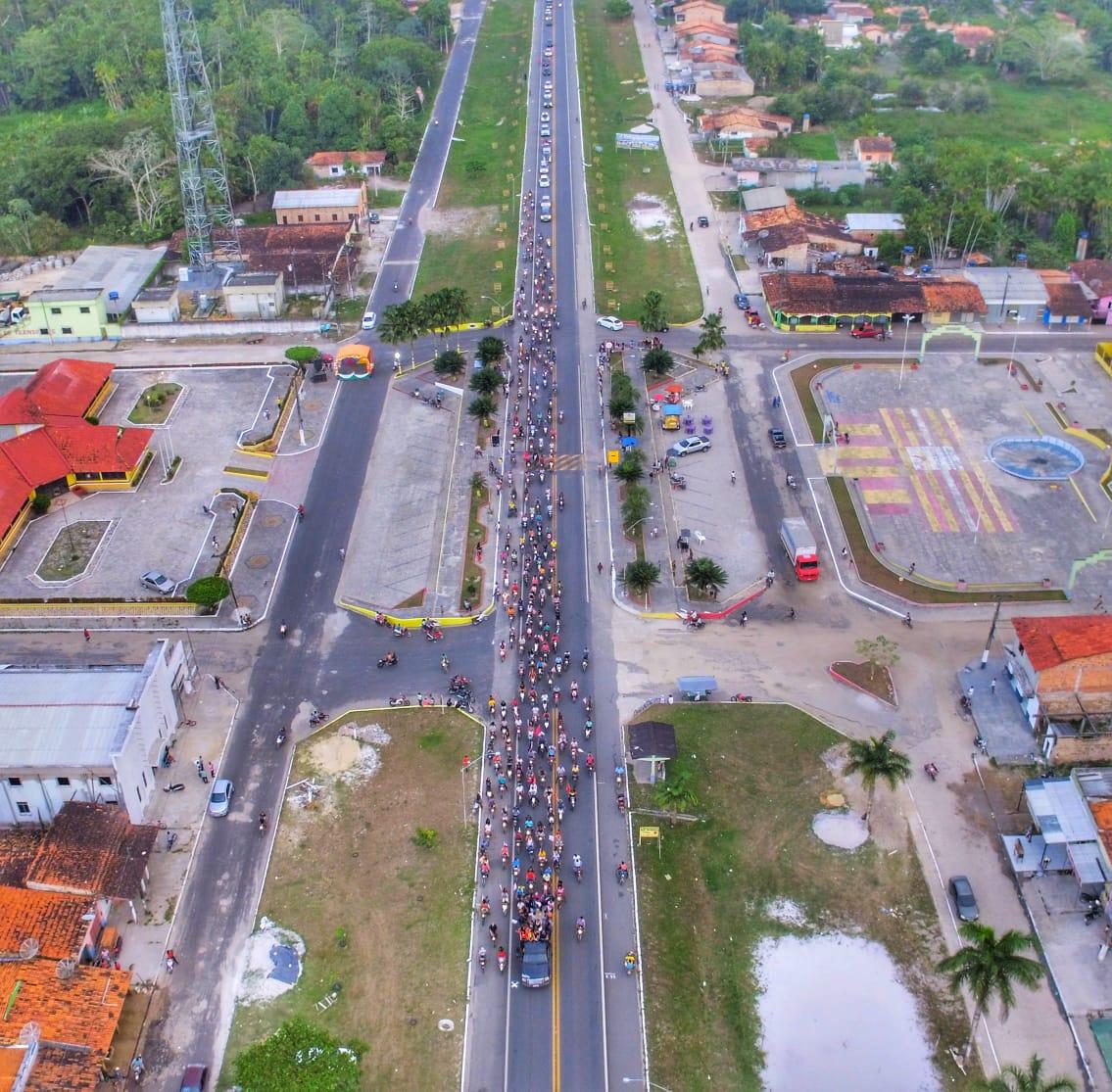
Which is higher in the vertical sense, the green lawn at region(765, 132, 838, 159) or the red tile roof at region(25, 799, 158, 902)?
the red tile roof at region(25, 799, 158, 902)

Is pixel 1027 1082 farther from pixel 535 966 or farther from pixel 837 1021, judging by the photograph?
pixel 535 966

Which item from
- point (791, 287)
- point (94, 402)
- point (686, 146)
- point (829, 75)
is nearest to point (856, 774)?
point (791, 287)

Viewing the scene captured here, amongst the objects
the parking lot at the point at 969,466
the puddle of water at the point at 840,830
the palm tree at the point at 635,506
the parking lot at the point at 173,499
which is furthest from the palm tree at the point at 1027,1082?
the parking lot at the point at 173,499

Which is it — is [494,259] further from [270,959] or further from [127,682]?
[270,959]

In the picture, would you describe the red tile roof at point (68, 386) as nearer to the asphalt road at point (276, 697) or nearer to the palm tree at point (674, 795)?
the asphalt road at point (276, 697)

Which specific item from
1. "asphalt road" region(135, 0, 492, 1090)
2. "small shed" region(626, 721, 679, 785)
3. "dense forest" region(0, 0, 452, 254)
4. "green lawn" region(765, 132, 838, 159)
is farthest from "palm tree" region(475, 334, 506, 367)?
"green lawn" region(765, 132, 838, 159)

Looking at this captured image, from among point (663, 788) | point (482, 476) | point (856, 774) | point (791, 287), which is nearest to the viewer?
point (663, 788)

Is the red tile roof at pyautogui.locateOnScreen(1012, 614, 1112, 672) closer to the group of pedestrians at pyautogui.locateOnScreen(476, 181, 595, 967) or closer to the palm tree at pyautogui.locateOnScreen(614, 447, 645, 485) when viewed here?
the group of pedestrians at pyautogui.locateOnScreen(476, 181, 595, 967)
